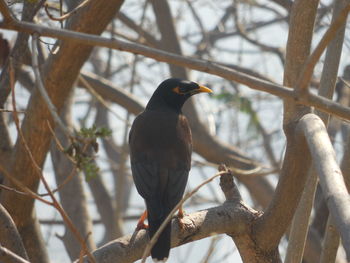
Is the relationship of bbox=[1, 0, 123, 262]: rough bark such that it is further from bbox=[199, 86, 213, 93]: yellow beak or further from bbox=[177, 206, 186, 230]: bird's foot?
bbox=[177, 206, 186, 230]: bird's foot

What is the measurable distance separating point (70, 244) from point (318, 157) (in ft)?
15.4

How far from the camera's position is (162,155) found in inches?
199

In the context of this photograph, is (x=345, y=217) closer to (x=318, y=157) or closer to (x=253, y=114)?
(x=318, y=157)

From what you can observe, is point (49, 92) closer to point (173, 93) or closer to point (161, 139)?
point (161, 139)

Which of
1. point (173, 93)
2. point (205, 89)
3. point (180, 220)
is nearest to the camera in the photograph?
point (180, 220)

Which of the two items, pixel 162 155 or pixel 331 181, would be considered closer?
pixel 331 181

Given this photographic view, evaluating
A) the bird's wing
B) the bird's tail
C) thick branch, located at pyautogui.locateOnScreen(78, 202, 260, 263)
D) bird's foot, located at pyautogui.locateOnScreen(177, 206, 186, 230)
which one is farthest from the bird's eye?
the bird's tail

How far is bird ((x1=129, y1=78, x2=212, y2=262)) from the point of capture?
4.45 metres

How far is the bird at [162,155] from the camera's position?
4.45 metres

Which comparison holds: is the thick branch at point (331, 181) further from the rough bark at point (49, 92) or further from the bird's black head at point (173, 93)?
the bird's black head at point (173, 93)

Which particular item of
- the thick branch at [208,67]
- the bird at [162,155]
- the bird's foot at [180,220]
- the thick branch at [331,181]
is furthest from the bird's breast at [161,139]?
the thick branch at [208,67]

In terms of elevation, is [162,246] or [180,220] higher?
[180,220]

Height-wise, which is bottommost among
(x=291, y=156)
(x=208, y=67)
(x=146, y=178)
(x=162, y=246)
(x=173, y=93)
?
(x=162, y=246)

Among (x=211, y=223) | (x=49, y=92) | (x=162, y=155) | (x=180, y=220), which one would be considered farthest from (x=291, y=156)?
(x=49, y=92)
